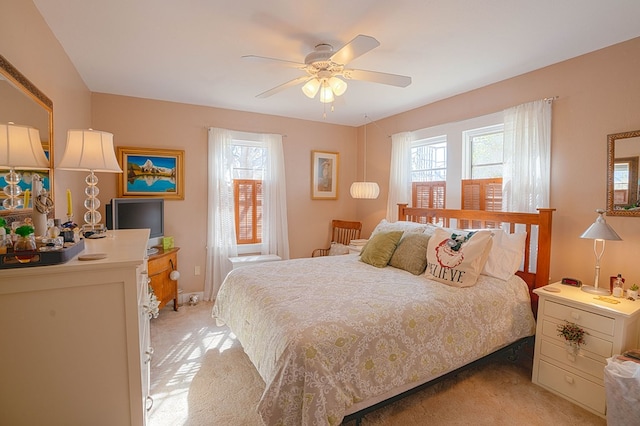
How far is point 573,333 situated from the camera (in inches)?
81.0

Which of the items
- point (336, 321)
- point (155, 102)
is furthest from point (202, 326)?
point (155, 102)

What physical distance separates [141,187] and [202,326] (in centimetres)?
183

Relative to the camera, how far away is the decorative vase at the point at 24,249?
41.7 inches

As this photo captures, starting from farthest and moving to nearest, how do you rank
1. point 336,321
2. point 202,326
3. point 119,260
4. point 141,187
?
point 141,187, point 202,326, point 336,321, point 119,260

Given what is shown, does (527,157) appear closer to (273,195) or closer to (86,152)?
(273,195)

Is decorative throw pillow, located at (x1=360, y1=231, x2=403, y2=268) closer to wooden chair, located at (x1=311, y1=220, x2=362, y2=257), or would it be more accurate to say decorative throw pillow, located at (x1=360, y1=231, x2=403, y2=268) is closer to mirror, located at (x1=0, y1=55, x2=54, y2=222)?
wooden chair, located at (x1=311, y1=220, x2=362, y2=257)

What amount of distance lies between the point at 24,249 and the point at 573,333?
9.93 feet

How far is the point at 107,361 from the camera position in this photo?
120cm

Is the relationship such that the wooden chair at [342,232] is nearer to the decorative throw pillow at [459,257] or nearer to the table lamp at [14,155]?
the decorative throw pillow at [459,257]

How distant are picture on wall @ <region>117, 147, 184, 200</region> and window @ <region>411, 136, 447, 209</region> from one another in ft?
9.89

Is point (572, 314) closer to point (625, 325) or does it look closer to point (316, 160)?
point (625, 325)

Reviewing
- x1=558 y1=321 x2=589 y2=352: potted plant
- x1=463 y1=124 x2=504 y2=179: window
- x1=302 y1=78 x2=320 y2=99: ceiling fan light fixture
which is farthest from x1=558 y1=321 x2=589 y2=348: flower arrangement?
x1=302 y1=78 x2=320 y2=99: ceiling fan light fixture

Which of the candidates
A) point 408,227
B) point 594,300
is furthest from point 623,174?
point 408,227

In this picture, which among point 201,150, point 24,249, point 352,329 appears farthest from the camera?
point 201,150
